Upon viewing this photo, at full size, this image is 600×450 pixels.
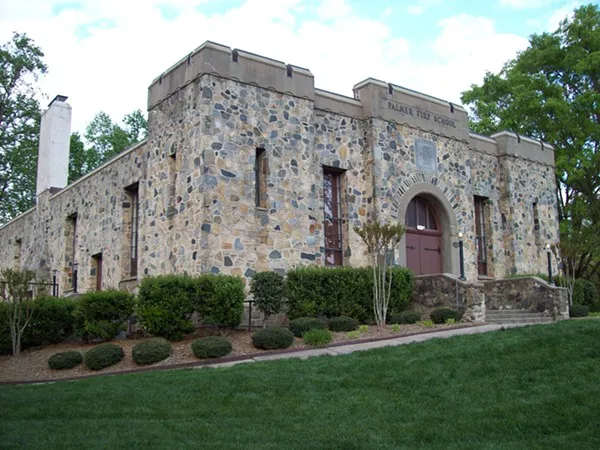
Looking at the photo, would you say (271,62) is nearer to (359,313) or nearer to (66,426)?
(359,313)

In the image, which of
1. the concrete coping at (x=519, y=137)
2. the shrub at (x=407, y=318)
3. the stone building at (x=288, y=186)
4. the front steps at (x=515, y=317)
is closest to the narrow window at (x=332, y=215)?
the stone building at (x=288, y=186)

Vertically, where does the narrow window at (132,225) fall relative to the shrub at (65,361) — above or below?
above

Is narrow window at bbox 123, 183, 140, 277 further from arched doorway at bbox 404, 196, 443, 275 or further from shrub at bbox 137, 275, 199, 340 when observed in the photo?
arched doorway at bbox 404, 196, 443, 275

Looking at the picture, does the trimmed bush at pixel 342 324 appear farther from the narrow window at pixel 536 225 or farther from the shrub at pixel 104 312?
the narrow window at pixel 536 225

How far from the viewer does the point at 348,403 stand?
8.02m

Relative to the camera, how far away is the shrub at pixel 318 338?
12.4m

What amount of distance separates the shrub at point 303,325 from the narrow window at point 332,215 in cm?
384

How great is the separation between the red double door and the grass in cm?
854

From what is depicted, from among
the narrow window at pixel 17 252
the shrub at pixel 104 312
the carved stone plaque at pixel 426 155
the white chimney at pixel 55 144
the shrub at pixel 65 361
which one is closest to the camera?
the shrub at pixel 65 361

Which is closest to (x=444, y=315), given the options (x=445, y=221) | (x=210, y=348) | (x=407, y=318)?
(x=407, y=318)

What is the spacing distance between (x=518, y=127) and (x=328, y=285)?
726 inches

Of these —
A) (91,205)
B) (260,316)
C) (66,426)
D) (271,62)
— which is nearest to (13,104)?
(91,205)

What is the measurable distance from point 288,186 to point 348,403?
29.0 ft

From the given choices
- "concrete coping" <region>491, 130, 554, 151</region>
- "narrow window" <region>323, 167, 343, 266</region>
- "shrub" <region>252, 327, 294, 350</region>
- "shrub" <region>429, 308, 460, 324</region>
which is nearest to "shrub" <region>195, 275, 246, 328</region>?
"shrub" <region>252, 327, 294, 350</region>
